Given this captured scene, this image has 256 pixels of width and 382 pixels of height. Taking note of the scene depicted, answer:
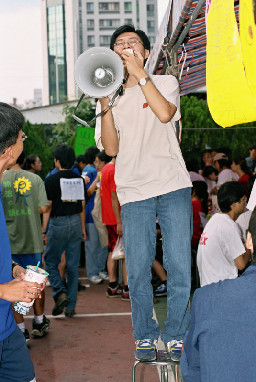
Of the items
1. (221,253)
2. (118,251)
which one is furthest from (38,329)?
(221,253)

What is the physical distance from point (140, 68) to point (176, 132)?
658mm

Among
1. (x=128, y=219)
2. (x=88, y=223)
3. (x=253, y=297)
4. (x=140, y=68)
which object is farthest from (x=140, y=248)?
(x=88, y=223)

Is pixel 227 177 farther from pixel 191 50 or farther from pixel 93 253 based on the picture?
pixel 191 50

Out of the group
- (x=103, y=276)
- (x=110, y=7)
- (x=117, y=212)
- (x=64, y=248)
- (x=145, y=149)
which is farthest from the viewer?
(x=110, y=7)

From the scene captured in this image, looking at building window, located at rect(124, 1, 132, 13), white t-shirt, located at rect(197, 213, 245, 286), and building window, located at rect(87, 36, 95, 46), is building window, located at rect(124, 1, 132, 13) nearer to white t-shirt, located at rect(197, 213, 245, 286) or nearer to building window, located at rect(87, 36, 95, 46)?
building window, located at rect(87, 36, 95, 46)

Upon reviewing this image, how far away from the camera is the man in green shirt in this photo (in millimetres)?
5859

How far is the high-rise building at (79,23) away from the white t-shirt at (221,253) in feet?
376

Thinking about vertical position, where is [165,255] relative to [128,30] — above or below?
below

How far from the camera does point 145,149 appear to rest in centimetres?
350

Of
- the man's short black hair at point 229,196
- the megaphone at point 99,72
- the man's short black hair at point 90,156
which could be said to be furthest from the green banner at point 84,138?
the megaphone at point 99,72

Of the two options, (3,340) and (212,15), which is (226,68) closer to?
(212,15)

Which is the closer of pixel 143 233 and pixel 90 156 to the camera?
pixel 143 233

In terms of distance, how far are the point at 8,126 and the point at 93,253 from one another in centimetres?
645

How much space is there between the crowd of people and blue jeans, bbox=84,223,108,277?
178cm
